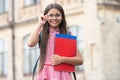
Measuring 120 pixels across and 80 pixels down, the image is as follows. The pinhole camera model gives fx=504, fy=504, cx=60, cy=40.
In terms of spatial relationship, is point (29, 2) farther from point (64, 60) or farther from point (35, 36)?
point (64, 60)

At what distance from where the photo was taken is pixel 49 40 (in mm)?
4512

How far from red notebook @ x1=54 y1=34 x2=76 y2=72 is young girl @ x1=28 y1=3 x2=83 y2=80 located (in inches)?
1.7

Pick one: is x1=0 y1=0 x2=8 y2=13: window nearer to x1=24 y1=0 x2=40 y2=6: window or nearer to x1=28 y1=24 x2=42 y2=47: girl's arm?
x1=24 y1=0 x2=40 y2=6: window

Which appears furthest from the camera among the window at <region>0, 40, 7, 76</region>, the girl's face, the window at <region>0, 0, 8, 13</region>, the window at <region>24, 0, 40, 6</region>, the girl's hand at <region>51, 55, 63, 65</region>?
the window at <region>0, 0, 8, 13</region>

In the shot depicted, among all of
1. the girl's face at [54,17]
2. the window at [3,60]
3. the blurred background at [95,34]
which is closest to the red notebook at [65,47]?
the girl's face at [54,17]

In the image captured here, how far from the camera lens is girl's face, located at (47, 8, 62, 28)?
14.5 ft

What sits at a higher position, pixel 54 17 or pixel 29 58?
pixel 54 17

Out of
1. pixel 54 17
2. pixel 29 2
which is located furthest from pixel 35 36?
pixel 29 2

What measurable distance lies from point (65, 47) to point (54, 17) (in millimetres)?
286

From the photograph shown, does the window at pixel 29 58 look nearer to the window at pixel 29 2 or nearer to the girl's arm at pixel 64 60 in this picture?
the window at pixel 29 2

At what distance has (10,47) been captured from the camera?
2444 centimetres

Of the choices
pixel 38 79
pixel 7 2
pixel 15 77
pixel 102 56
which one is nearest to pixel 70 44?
pixel 38 79

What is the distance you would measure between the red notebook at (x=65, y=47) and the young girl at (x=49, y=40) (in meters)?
0.04

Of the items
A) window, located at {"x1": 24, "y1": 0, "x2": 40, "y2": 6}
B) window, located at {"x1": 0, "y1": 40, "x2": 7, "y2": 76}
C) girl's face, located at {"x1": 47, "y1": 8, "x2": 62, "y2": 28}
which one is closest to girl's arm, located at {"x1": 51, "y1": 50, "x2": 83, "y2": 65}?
girl's face, located at {"x1": 47, "y1": 8, "x2": 62, "y2": 28}
